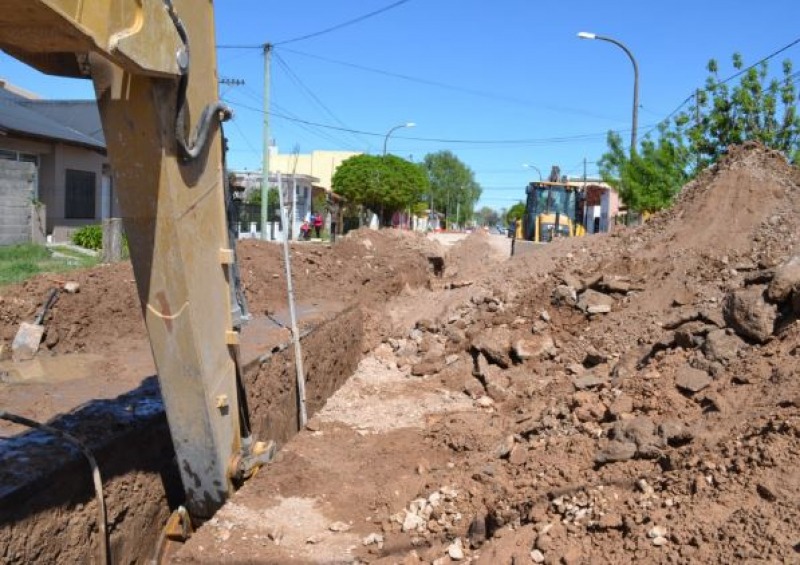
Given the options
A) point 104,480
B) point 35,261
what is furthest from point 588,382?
point 35,261

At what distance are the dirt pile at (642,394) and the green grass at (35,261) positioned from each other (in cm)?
506

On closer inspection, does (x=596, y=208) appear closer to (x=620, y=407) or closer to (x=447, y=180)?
(x=620, y=407)

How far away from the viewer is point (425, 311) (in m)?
12.3

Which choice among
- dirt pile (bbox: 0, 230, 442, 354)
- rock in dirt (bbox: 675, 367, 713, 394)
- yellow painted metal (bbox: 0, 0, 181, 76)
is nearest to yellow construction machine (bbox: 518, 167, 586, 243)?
dirt pile (bbox: 0, 230, 442, 354)

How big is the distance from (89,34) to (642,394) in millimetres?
4618

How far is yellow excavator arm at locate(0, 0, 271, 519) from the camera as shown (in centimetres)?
284

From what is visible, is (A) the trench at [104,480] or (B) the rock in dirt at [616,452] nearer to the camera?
(A) the trench at [104,480]

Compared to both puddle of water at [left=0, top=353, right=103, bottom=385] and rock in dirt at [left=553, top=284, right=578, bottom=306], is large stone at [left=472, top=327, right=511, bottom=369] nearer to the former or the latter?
rock in dirt at [left=553, top=284, right=578, bottom=306]

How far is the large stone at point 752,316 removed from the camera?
5.80 metres

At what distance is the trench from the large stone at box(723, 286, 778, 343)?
12.3ft

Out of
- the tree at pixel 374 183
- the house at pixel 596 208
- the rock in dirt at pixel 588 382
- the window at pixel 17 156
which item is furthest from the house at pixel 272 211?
the rock in dirt at pixel 588 382

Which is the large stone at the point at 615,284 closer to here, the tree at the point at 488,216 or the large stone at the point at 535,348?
the large stone at the point at 535,348

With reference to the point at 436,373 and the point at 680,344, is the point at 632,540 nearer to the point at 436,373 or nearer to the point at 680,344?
the point at 680,344

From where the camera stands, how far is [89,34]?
A: 2516mm
